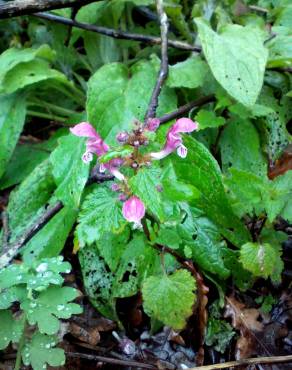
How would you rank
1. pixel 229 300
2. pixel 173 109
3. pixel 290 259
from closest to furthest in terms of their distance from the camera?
pixel 229 300 < pixel 290 259 < pixel 173 109

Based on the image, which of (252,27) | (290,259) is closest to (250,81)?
(252,27)

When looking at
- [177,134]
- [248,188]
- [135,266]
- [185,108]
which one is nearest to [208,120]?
[185,108]

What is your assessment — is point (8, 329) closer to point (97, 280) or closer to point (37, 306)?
point (37, 306)

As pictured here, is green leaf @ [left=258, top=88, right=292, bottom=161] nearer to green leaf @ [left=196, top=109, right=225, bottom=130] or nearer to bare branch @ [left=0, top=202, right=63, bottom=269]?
green leaf @ [left=196, top=109, right=225, bottom=130]

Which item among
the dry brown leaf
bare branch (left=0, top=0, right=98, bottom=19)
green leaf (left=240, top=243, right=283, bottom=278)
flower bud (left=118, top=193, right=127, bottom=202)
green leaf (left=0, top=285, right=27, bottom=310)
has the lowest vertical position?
the dry brown leaf

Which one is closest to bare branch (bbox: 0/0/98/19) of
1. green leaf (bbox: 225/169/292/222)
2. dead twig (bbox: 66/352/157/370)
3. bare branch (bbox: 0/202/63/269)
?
bare branch (bbox: 0/202/63/269)

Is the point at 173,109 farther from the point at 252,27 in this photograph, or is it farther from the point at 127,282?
the point at 127,282

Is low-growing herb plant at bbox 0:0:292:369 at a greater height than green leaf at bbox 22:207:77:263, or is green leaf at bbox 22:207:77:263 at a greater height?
low-growing herb plant at bbox 0:0:292:369

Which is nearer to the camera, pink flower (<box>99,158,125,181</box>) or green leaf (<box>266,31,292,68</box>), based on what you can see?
pink flower (<box>99,158,125,181</box>)
